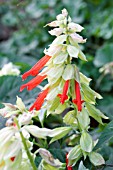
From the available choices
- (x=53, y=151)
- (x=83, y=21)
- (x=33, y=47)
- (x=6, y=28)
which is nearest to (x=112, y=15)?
(x=83, y=21)

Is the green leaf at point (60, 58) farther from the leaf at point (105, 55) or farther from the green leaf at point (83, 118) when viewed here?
the leaf at point (105, 55)

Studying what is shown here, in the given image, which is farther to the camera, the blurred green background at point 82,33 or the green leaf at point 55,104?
the blurred green background at point 82,33

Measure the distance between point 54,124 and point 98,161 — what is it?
1.81 ft

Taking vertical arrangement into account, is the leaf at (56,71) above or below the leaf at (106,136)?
above

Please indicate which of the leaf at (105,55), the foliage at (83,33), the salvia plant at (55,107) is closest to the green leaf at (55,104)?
the salvia plant at (55,107)

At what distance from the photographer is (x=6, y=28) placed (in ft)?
15.0

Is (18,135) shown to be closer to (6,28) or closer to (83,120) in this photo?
(83,120)

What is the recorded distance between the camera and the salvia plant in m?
1.08

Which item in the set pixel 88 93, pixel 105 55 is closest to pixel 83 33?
pixel 105 55

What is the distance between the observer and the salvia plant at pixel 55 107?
108cm

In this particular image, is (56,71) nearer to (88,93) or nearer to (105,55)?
(88,93)

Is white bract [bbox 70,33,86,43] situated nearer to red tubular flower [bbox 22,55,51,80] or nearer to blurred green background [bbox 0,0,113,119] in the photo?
red tubular flower [bbox 22,55,51,80]

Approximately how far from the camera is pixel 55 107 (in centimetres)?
123

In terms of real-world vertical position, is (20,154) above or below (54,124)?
below
